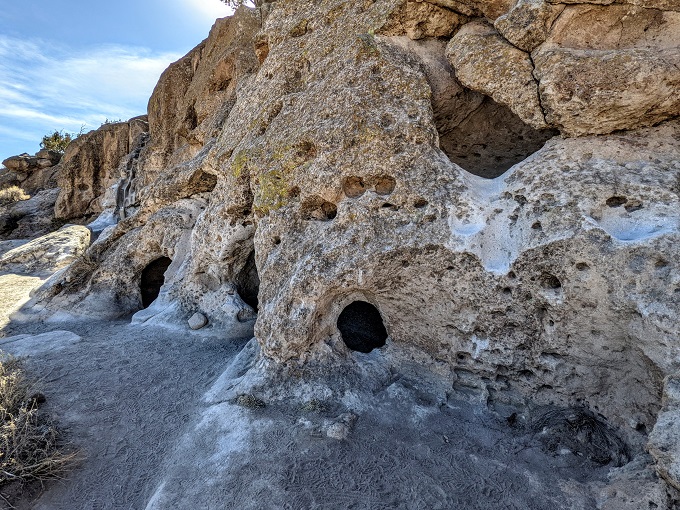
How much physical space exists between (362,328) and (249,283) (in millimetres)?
2780

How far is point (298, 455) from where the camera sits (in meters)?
3.48

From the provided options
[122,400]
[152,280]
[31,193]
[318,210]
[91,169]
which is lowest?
[122,400]

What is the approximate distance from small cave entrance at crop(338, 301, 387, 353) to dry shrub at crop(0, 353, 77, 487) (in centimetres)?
323

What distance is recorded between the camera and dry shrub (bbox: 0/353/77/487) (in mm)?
3383

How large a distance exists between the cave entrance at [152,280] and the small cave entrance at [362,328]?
5.56 meters

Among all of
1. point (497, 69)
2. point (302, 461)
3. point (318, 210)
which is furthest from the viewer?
point (318, 210)

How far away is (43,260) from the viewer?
11164 mm

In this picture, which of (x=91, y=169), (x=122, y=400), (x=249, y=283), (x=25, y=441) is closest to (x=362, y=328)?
(x=249, y=283)

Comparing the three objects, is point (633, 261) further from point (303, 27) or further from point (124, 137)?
point (124, 137)

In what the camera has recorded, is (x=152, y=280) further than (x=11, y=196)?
No

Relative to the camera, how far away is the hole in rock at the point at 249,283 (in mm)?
7155

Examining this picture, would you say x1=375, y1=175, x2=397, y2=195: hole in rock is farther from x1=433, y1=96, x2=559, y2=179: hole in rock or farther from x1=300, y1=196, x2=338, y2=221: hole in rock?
x1=433, y1=96, x2=559, y2=179: hole in rock

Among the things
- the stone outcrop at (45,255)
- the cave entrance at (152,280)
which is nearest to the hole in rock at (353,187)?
the cave entrance at (152,280)

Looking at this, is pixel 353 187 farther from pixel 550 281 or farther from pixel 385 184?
pixel 550 281
